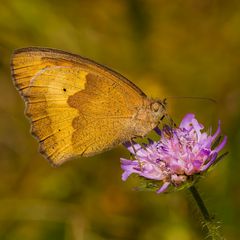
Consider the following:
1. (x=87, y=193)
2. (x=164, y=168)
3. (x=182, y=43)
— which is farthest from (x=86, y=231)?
(x=182, y=43)

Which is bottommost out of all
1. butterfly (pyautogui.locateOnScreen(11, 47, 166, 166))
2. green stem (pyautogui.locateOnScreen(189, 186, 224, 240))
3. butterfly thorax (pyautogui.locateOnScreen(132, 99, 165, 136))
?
green stem (pyautogui.locateOnScreen(189, 186, 224, 240))

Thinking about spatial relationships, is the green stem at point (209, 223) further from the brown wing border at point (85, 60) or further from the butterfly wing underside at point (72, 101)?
the brown wing border at point (85, 60)

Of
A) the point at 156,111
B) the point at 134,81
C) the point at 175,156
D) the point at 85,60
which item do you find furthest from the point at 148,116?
the point at 134,81

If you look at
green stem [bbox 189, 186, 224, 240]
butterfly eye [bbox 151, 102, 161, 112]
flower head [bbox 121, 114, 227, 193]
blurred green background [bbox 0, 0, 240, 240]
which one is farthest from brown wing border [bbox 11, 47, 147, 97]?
blurred green background [bbox 0, 0, 240, 240]

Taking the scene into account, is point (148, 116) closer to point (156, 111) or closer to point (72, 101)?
point (156, 111)

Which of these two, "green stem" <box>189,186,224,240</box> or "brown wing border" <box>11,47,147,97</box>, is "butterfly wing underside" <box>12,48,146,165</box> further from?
"green stem" <box>189,186,224,240</box>

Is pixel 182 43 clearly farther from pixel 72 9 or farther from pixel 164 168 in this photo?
pixel 164 168
